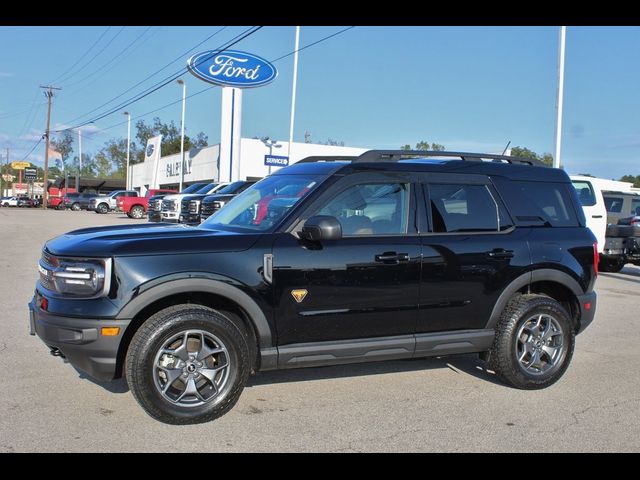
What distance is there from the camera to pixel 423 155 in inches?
207

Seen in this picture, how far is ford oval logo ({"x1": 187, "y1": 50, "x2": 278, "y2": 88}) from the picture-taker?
3027 centimetres

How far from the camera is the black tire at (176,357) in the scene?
391 centimetres

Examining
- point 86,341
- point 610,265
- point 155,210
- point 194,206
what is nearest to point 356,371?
point 86,341

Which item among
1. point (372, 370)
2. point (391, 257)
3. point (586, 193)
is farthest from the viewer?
point (586, 193)

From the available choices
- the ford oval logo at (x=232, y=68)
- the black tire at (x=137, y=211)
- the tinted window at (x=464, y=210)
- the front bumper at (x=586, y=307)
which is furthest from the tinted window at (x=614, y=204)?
the black tire at (x=137, y=211)

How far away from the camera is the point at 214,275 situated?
4066mm

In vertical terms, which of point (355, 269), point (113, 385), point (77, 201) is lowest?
point (113, 385)

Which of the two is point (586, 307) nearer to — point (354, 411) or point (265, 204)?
point (354, 411)

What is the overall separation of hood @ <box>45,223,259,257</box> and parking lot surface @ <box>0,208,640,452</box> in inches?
47.1

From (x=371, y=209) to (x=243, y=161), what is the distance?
33.6 meters
